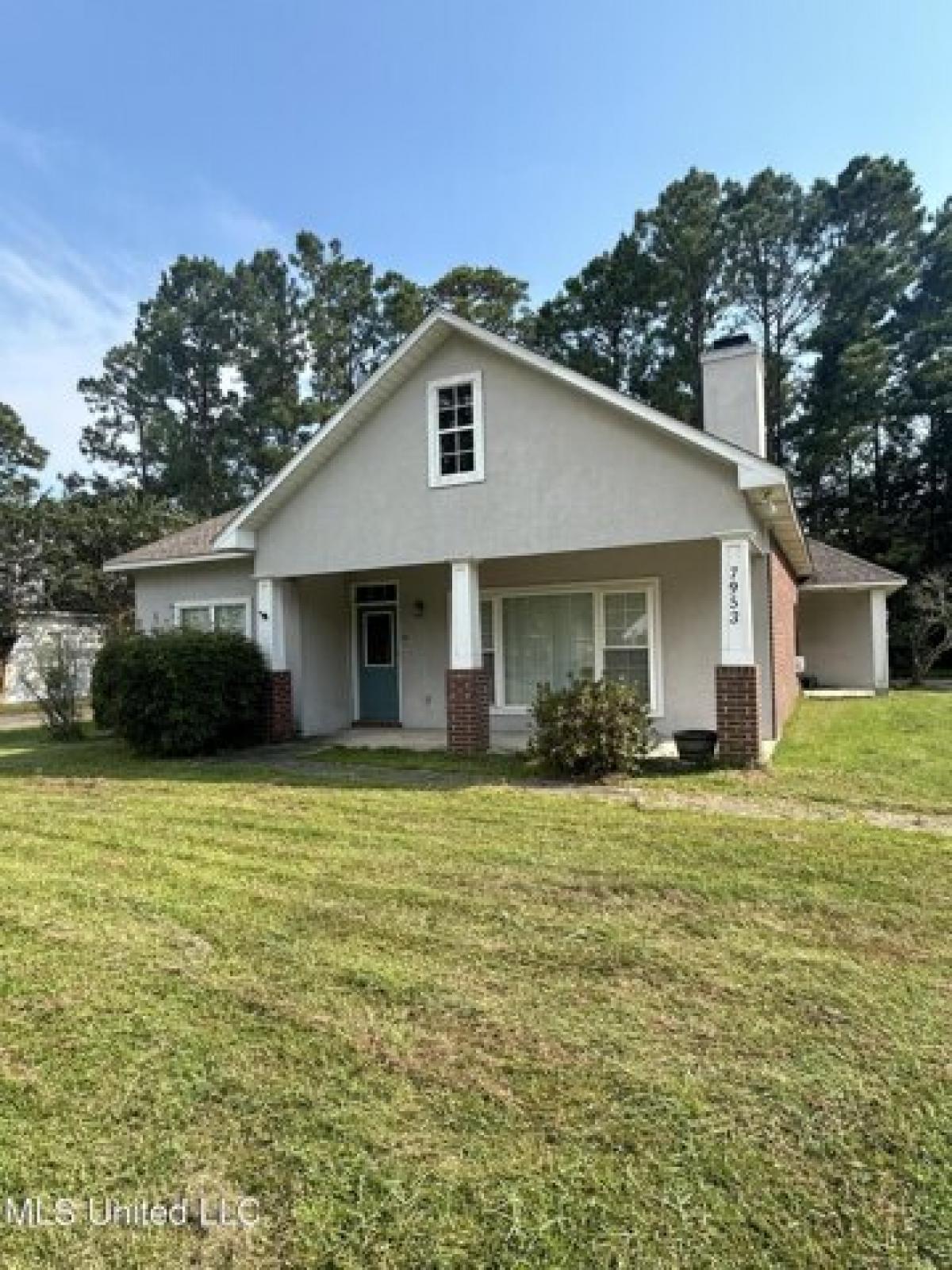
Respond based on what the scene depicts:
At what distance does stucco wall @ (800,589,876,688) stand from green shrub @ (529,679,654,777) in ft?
45.9

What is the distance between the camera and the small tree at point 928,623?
22.4 m

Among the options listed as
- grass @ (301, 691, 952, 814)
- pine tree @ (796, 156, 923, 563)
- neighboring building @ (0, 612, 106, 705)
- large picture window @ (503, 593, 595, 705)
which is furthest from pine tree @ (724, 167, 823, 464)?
neighboring building @ (0, 612, 106, 705)

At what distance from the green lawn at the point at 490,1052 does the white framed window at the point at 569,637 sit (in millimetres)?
5849

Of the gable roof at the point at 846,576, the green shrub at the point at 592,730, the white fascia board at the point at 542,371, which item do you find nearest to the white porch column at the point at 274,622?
the white fascia board at the point at 542,371

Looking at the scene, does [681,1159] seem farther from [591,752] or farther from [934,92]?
[934,92]

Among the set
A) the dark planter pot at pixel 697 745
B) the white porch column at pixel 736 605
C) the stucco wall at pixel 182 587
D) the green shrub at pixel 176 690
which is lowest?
the dark planter pot at pixel 697 745

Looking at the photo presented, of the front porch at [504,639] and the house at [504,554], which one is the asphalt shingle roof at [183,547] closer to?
the house at [504,554]

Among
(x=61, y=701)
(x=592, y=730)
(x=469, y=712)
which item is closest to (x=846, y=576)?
(x=469, y=712)

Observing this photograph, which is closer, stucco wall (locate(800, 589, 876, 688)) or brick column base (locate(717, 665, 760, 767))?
brick column base (locate(717, 665, 760, 767))

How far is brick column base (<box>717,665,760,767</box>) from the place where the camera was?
8906 mm

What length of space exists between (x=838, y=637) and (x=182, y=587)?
55.3 feet

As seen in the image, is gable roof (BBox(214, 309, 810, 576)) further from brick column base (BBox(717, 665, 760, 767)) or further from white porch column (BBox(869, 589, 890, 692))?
white porch column (BBox(869, 589, 890, 692))

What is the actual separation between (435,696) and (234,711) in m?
3.37

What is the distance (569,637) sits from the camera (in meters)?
12.3
